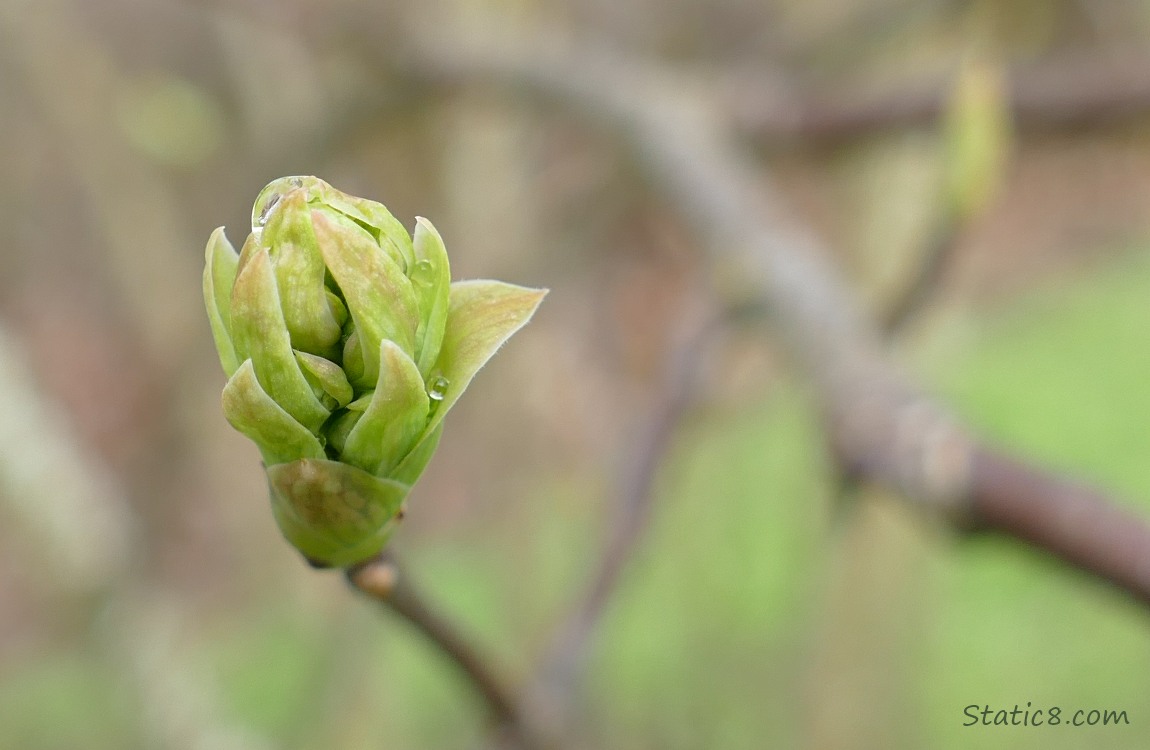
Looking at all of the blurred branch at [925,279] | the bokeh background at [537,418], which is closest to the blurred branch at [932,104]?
the bokeh background at [537,418]

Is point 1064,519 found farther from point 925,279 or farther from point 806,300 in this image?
point 925,279

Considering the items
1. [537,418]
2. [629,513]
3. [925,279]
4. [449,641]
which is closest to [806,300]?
[925,279]

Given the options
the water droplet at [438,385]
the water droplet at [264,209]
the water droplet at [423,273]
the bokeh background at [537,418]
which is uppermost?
the water droplet at [264,209]

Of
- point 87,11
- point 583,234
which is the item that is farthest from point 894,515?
point 87,11

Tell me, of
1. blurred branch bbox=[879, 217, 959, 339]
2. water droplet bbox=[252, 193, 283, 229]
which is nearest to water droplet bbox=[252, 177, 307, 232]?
water droplet bbox=[252, 193, 283, 229]

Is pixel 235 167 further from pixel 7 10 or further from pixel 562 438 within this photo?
pixel 562 438

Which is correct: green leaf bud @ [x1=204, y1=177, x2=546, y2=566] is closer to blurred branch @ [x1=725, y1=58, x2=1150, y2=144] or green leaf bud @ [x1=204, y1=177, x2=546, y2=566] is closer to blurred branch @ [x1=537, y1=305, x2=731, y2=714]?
blurred branch @ [x1=537, y1=305, x2=731, y2=714]

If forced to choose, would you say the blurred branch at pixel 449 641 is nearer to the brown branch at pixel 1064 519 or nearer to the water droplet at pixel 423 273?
the water droplet at pixel 423 273
